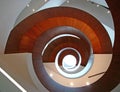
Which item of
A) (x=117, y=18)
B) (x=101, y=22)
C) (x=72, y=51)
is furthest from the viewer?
(x=72, y=51)

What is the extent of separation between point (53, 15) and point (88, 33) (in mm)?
966

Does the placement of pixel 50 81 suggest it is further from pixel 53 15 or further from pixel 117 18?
pixel 117 18

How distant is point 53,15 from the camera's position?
4141mm

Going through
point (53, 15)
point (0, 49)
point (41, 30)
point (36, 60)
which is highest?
point (53, 15)

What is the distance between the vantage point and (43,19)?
409 cm

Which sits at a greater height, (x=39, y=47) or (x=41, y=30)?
(x=41, y=30)

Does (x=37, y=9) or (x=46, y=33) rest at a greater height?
(x=37, y=9)

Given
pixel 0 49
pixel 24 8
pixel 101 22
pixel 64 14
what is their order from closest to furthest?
pixel 0 49
pixel 24 8
pixel 64 14
pixel 101 22

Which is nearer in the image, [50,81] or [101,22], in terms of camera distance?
[50,81]

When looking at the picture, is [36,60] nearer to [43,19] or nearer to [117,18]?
[43,19]

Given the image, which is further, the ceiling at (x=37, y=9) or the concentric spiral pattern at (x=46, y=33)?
the concentric spiral pattern at (x=46, y=33)

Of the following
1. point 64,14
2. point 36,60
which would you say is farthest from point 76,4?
point 36,60

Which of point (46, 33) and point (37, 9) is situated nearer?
point (37, 9)

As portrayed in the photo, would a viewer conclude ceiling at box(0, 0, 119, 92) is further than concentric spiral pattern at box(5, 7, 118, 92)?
No
